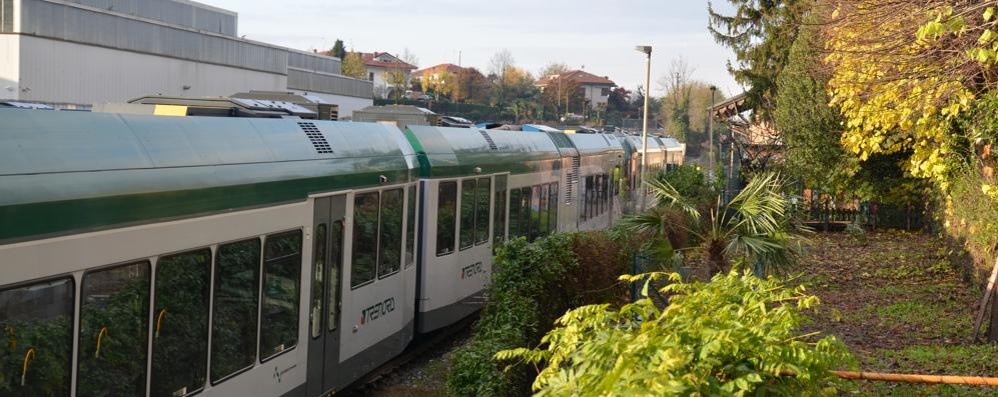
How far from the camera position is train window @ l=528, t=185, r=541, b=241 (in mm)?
19078

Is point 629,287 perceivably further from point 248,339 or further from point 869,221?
point 869,221

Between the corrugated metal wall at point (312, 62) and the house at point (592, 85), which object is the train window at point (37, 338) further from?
the house at point (592, 85)

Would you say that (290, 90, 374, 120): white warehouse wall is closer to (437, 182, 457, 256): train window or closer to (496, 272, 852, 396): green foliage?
(437, 182, 457, 256): train window

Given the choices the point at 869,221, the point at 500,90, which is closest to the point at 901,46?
the point at 869,221

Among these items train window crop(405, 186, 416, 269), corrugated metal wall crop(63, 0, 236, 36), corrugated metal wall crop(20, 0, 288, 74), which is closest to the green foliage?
train window crop(405, 186, 416, 269)

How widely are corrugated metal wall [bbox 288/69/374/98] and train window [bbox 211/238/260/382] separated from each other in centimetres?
5217

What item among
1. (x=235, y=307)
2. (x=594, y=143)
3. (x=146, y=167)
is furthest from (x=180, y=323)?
(x=594, y=143)

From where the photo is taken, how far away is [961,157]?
18.7 m

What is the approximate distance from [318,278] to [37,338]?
4.21 meters

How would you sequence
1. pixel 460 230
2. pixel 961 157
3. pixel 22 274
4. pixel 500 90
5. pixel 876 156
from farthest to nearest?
pixel 500 90 < pixel 876 156 < pixel 961 157 < pixel 460 230 < pixel 22 274

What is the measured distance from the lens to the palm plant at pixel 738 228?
43.1 ft

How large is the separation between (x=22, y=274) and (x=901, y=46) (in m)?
12.6

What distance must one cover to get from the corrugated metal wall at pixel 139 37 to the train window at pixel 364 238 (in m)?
26.4

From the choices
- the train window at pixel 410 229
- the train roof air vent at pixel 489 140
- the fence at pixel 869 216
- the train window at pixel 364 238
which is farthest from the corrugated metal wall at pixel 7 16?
the train window at pixel 364 238
